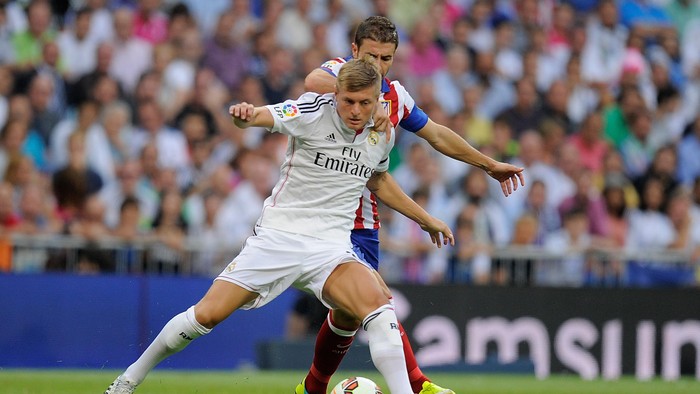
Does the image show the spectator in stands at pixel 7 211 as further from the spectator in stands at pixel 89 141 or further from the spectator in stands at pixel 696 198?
the spectator in stands at pixel 696 198

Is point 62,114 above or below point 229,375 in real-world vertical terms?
above

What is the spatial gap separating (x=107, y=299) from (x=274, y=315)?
193 cm

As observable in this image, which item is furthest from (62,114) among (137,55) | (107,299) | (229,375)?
(229,375)

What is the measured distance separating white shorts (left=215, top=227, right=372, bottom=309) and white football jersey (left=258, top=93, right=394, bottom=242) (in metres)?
0.09

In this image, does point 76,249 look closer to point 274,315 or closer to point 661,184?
point 274,315

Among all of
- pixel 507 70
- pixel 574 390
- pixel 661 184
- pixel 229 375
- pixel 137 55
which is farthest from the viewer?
pixel 507 70

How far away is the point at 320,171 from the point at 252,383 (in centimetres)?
430

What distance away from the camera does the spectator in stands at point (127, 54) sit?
1623cm

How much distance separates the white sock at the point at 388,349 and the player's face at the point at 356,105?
113 centimetres

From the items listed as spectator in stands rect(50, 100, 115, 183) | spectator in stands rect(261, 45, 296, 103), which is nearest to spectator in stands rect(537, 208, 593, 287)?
spectator in stands rect(261, 45, 296, 103)

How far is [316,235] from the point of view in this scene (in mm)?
8031

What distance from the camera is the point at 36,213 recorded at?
1407 centimetres

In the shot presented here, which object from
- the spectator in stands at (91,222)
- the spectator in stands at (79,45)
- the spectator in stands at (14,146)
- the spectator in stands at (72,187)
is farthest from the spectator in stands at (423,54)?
the spectator in stands at (14,146)

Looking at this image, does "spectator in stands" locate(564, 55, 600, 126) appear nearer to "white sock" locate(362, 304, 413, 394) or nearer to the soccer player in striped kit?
the soccer player in striped kit
